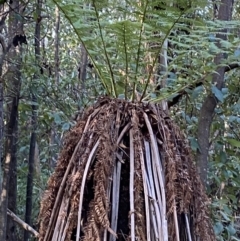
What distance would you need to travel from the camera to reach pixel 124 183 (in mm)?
1028

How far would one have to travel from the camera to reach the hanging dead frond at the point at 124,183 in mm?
Result: 932

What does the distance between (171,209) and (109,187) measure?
5.4 inches

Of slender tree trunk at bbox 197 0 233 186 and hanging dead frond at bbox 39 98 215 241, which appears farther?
slender tree trunk at bbox 197 0 233 186

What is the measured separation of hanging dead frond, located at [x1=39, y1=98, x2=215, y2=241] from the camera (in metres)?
0.93

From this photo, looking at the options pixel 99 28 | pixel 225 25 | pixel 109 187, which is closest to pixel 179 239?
pixel 109 187

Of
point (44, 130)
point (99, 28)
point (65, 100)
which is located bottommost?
point (44, 130)

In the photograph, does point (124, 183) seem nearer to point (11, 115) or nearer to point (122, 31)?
point (122, 31)

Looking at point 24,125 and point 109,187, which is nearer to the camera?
point 109,187

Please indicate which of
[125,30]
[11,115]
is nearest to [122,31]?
[125,30]

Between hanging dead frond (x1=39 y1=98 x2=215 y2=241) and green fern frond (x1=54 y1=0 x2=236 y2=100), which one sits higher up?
green fern frond (x1=54 y1=0 x2=236 y2=100)

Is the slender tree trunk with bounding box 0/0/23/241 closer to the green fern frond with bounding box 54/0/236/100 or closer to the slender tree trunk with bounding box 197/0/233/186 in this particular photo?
the slender tree trunk with bounding box 197/0/233/186

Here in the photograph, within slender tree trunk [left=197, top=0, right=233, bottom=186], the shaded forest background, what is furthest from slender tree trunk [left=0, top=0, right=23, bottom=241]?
slender tree trunk [left=197, top=0, right=233, bottom=186]

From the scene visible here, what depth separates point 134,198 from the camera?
37.2 inches

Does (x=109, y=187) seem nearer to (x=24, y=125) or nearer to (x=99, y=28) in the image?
(x=99, y=28)
